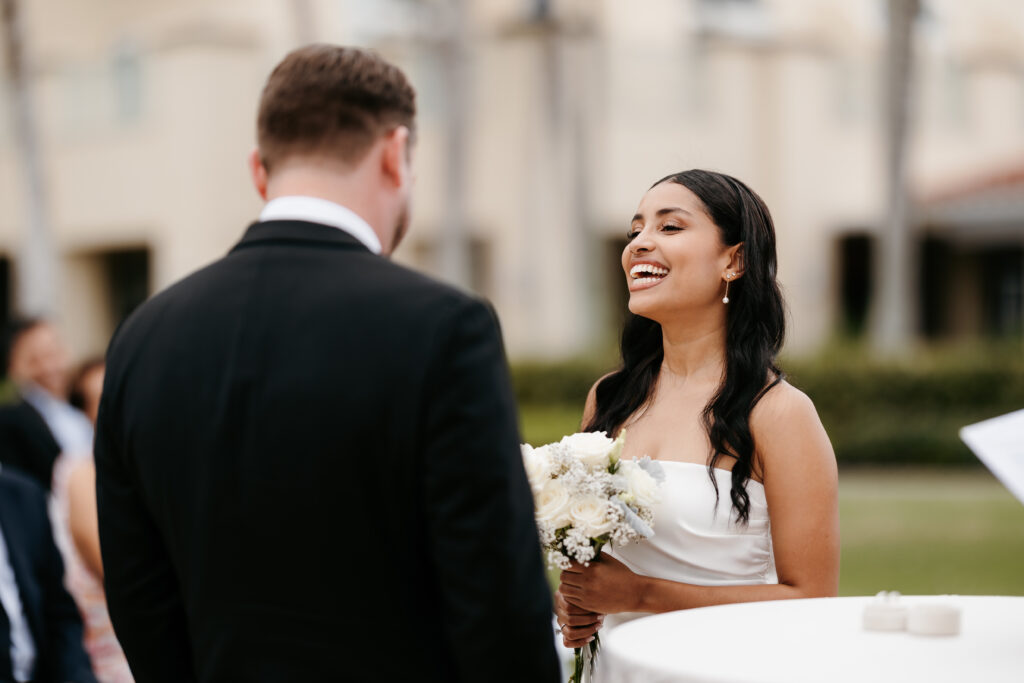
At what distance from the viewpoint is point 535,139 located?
20562mm

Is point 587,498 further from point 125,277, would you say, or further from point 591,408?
point 125,277

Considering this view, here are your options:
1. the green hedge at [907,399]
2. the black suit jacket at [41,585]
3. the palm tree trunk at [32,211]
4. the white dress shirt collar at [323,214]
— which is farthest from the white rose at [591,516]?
the palm tree trunk at [32,211]

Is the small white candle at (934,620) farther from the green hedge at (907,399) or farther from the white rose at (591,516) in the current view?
the green hedge at (907,399)

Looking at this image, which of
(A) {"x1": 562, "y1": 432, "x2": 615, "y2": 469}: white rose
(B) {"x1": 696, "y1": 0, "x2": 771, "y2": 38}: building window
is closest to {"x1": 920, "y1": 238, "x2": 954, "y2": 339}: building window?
(B) {"x1": 696, "y1": 0, "x2": 771, "y2": 38}: building window

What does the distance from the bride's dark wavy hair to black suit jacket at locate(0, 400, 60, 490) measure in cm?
421

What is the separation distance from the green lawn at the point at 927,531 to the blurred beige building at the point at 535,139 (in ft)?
16.6

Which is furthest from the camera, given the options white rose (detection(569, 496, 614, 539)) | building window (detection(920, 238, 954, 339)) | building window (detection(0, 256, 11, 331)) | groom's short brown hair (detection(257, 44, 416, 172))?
building window (detection(0, 256, 11, 331))

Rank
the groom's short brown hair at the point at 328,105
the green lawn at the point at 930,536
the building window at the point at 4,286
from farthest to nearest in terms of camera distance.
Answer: the building window at the point at 4,286 → the green lawn at the point at 930,536 → the groom's short brown hair at the point at 328,105

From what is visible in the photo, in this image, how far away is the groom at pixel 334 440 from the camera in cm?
219

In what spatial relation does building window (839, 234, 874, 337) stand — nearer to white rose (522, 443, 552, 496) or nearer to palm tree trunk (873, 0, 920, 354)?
palm tree trunk (873, 0, 920, 354)

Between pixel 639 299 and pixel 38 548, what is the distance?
2.05 metres

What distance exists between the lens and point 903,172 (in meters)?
16.7

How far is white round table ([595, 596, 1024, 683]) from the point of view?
8.09 feet

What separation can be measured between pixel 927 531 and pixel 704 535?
890cm
